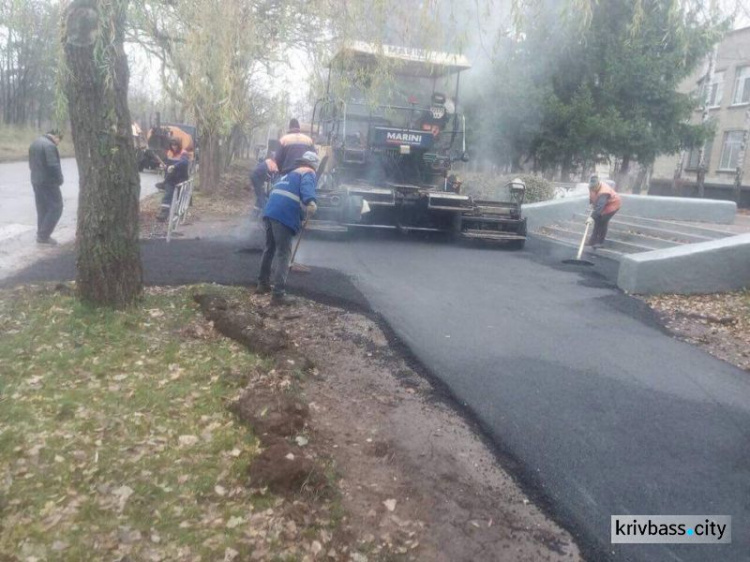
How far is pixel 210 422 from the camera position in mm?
4164

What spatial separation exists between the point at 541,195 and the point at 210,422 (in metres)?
15.0

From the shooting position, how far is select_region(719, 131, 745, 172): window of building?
30.0m

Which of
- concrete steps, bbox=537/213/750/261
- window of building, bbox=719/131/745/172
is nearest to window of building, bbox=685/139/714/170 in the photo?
window of building, bbox=719/131/745/172

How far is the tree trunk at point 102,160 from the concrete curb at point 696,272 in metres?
6.48

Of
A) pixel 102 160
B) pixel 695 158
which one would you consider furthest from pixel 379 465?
pixel 695 158

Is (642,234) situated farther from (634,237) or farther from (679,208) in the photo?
(679,208)

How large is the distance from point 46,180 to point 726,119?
100ft

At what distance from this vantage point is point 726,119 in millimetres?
30531

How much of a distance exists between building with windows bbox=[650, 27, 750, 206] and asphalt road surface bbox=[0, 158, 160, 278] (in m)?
23.9

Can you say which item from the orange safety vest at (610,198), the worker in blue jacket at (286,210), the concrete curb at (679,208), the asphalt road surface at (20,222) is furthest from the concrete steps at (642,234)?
the asphalt road surface at (20,222)

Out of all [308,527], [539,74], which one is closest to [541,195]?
[539,74]

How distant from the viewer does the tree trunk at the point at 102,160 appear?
5.33 meters

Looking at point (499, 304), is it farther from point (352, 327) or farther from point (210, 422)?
point (210, 422)

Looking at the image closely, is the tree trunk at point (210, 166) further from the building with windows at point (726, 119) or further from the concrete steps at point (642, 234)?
the building with windows at point (726, 119)
